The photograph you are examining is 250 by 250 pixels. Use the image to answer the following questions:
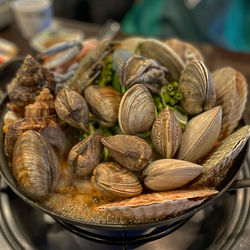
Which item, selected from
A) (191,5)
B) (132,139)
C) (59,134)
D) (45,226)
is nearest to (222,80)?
(132,139)

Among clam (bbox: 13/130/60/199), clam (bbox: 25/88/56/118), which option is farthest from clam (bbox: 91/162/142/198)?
clam (bbox: 25/88/56/118)

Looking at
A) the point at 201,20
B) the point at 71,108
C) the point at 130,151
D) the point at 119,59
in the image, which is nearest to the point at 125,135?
the point at 130,151

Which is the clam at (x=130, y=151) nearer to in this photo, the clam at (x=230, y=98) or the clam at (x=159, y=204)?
the clam at (x=159, y=204)

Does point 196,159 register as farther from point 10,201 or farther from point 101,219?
point 10,201

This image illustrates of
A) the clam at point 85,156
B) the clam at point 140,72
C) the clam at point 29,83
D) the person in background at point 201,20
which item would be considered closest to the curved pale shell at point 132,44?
the clam at point 140,72

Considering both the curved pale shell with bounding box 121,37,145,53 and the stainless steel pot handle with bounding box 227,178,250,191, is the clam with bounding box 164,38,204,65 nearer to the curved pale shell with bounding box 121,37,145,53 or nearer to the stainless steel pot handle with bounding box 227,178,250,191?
the curved pale shell with bounding box 121,37,145,53

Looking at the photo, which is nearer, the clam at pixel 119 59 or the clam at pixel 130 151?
the clam at pixel 130 151

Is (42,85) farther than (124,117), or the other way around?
(42,85)
